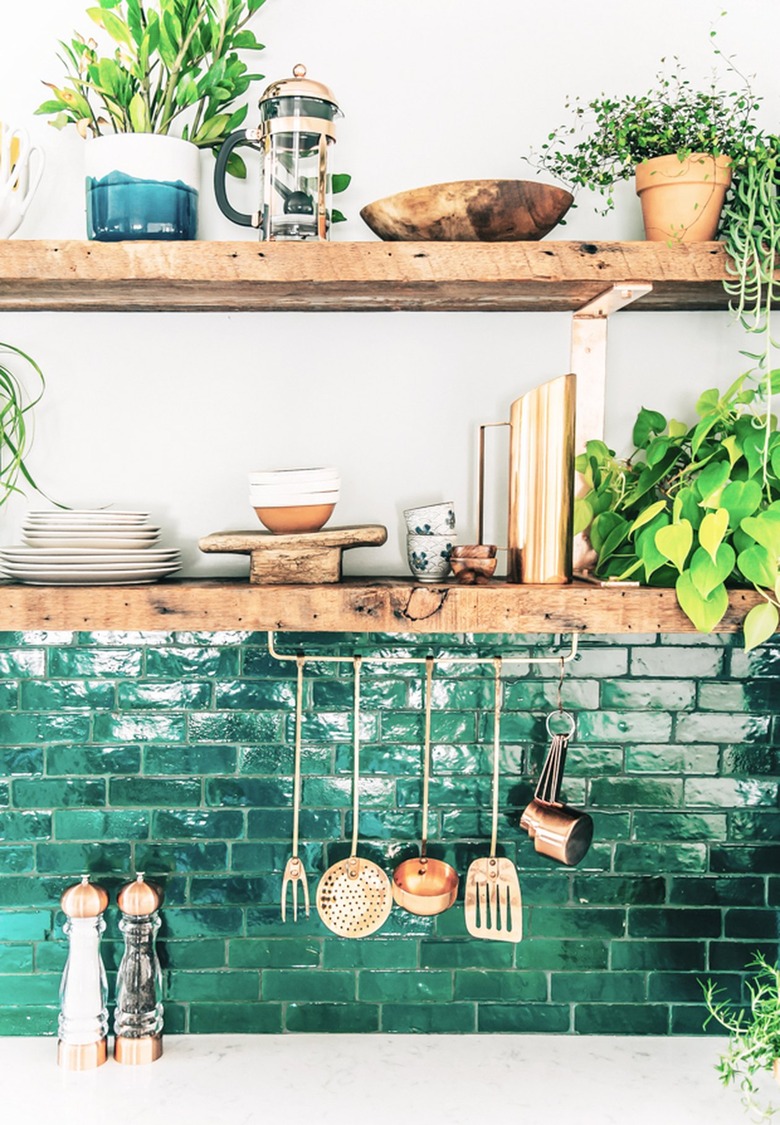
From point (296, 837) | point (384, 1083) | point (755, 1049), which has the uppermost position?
point (296, 837)

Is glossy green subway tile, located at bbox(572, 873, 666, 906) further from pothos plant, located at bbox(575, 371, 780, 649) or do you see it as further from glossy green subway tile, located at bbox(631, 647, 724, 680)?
pothos plant, located at bbox(575, 371, 780, 649)

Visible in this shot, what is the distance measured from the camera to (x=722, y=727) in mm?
1685

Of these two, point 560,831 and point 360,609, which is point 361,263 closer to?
point 360,609

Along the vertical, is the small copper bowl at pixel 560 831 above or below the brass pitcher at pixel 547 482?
below

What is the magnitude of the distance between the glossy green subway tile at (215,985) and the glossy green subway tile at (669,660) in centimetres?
86

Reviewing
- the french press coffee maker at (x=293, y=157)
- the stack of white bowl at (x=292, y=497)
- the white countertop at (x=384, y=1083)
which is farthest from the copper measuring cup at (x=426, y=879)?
the french press coffee maker at (x=293, y=157)

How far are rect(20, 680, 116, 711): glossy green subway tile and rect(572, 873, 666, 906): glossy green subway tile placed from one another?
2.90ft

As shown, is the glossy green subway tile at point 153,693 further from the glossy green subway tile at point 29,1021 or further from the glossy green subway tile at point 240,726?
the glossy green subway tile at point 29,1021

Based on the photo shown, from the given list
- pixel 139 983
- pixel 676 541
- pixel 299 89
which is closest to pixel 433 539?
pixel 676 541

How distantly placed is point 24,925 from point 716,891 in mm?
1212

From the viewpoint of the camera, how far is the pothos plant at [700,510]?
51.9 inches

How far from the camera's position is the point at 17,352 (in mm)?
1631

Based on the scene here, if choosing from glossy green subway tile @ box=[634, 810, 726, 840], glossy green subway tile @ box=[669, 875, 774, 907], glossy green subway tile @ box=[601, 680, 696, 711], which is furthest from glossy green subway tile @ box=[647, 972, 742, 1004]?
glossy green subway tile @ box=[601, 680, 696, 711]

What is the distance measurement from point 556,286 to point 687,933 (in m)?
1.13
